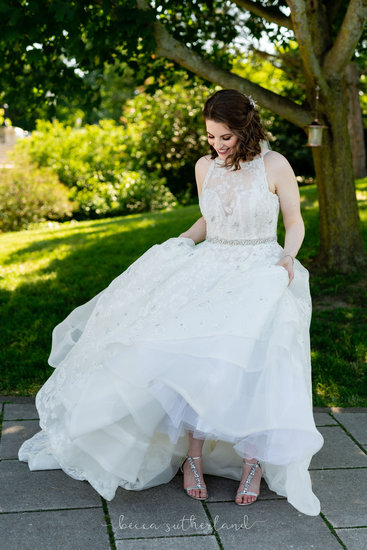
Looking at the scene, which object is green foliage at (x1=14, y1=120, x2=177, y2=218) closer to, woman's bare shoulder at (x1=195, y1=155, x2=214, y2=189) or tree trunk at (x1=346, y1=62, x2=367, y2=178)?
tree trunk at (x1=346, y1=62, x2=367, y2=178)

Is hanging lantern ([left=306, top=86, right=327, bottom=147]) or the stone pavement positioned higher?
hanging lantern ([left=306, top=86, right=327, bottom=147])

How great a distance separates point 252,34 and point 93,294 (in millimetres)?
3917

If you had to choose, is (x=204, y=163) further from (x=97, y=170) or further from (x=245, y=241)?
(x=97, y=170)

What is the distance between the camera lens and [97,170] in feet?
58.0

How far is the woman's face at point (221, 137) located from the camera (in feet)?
10.9

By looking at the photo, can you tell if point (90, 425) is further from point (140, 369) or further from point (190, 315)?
point (190, 315)

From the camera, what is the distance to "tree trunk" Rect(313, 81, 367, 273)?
719 cm

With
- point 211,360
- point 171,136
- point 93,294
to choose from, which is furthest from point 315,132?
point 171,136

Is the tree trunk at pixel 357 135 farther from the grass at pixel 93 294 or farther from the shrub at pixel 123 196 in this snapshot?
the grass at pixel 93 294

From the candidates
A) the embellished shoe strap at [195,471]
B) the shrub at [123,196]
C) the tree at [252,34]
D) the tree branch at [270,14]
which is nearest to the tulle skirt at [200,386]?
the embellished shoe strap at [195,471]

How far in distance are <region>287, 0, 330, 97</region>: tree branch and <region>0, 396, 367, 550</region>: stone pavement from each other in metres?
4.16

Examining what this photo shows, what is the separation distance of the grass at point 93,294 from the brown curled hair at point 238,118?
2.06 m

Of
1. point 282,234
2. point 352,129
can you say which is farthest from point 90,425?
point 352,129

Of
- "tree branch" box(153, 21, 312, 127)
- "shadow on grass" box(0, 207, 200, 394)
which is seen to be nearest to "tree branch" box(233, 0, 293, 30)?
"tree branch" box(153, 21, 312, 127)
